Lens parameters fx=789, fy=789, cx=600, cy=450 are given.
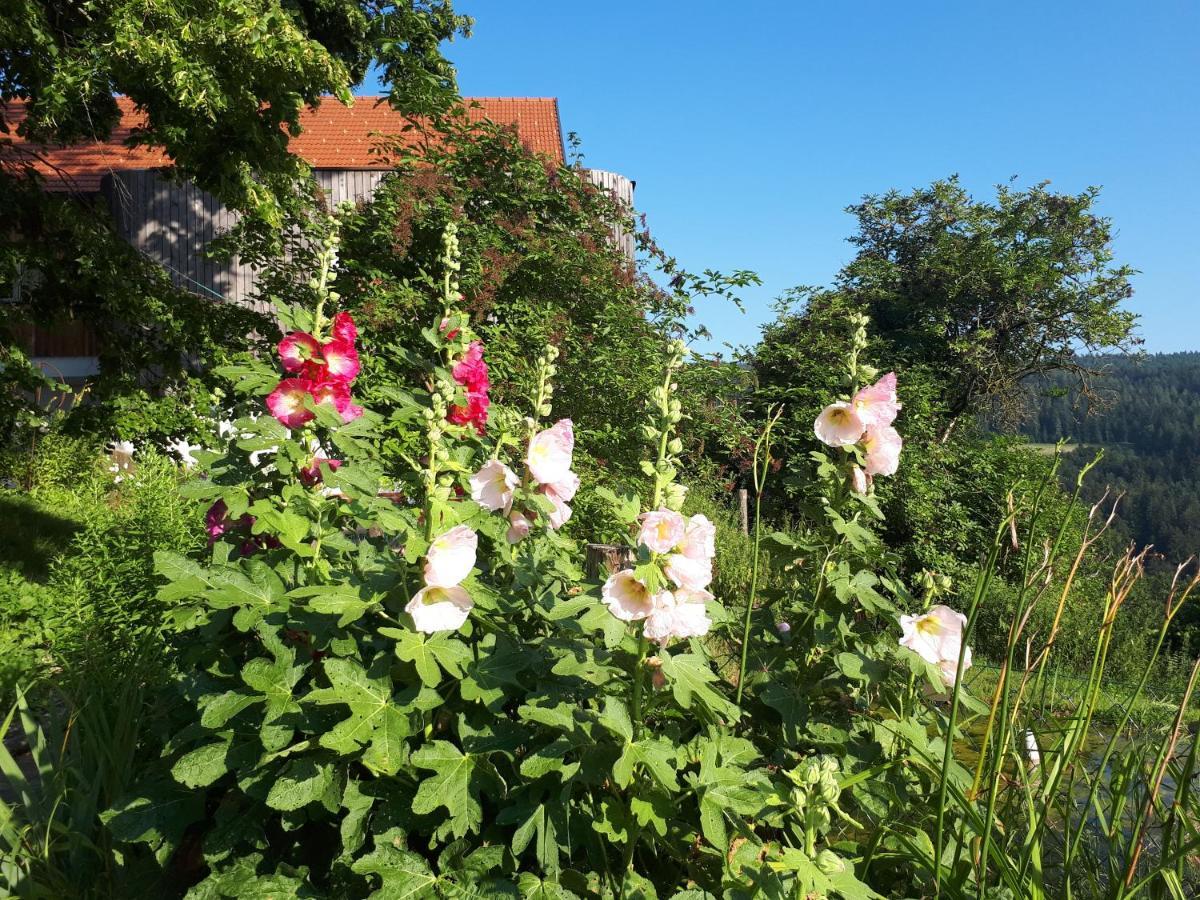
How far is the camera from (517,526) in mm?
1675

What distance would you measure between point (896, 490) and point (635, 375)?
4.24m

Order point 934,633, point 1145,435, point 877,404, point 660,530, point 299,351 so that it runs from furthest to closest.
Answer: point 1145,435 < point 299,351 < point 877,404 < point 934,633 < point 660,530

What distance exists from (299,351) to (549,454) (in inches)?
27.4

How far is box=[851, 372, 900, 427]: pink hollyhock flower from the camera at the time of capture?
170cm

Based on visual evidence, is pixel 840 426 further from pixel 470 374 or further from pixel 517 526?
pixel 470 374

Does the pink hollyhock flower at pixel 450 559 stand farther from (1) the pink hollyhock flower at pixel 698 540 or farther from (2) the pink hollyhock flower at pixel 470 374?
(2) the pink hollyhock flower at pixel 470 374

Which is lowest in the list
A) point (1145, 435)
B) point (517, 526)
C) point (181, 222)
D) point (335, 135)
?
point (517, 526)

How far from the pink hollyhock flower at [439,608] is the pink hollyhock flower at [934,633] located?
33.7 inches

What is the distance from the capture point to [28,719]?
205 centimetres

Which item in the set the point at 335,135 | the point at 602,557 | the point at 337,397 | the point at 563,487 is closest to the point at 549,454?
the point at 563,487

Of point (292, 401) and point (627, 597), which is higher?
point (292, 401)

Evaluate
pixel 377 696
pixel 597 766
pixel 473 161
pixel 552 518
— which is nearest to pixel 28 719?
pixel 377 696

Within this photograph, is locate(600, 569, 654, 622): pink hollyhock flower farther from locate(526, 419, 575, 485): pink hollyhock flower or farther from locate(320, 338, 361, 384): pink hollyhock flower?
locate(320, 338, 361, 384): pink hollyhock flower

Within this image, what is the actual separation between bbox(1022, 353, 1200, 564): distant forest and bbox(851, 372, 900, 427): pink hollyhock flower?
4263 millimetres
